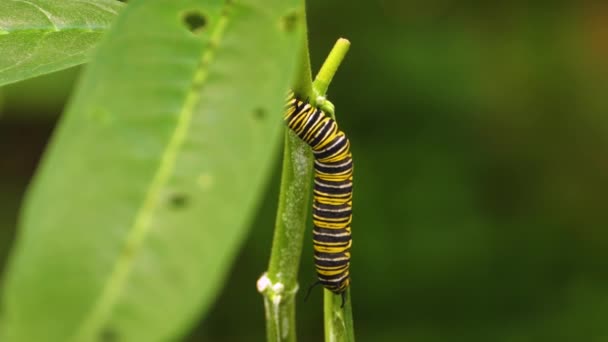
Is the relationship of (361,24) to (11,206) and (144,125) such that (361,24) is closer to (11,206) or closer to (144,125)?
(11,206)

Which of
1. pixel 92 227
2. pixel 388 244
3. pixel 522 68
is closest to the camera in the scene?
pixel 92 227

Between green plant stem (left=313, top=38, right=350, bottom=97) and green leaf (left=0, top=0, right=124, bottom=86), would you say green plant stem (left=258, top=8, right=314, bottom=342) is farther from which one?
green leaf (left=0, top=0, right=124, bottom=86)

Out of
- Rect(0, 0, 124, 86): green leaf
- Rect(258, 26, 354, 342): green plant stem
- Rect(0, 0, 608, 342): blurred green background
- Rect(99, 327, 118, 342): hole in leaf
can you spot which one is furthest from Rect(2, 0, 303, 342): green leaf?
Rect(0, 0, 608, 342): blurred green background

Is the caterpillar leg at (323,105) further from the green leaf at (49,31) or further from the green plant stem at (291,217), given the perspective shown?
the green leaf at (49,31)

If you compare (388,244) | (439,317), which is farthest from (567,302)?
(388,244)

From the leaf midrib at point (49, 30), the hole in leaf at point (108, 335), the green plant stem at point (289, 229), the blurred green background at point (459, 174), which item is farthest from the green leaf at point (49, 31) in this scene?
the blurred green background at point (459, 174)

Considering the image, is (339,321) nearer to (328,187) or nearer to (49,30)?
(328,187)

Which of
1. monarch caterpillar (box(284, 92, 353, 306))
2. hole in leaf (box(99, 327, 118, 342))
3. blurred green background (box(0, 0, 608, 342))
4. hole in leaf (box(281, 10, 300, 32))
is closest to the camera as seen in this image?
hole in leaf (box(99, 327, 118, 342))
